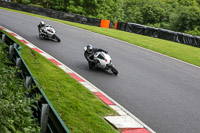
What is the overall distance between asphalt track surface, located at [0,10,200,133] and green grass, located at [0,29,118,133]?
985mm

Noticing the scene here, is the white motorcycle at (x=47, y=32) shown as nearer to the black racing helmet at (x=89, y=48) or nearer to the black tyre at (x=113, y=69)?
the black racing helmet at (x=89, y=48)

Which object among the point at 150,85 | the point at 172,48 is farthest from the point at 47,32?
the point at 172,48

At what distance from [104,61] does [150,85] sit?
2.05 m

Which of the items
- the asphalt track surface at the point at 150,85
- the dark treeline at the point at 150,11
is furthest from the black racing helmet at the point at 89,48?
the dark treeline at the point at 150,11

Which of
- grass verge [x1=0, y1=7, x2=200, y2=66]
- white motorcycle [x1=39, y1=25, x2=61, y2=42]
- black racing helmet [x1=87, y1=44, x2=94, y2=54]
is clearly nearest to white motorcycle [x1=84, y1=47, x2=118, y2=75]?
black racing helmet [x1=87, y1=44, x2=94, y2=54]

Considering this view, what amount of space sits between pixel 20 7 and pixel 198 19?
98.8 ft

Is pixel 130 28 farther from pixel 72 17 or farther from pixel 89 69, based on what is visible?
pixel 89 69

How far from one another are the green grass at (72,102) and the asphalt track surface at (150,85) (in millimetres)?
985

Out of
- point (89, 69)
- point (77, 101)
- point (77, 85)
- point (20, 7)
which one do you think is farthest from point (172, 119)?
point (20, 7)

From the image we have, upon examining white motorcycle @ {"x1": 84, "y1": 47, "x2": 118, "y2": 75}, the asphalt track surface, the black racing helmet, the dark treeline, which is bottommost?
the asphalt track surface

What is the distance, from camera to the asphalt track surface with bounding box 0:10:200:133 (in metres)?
7.71

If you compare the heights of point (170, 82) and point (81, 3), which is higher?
point (81, 3)

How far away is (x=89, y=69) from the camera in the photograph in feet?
40.3

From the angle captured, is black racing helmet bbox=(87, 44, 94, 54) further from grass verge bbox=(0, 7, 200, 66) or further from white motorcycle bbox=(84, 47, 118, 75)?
grass verge bbox=(0, 7, 200, 66)
